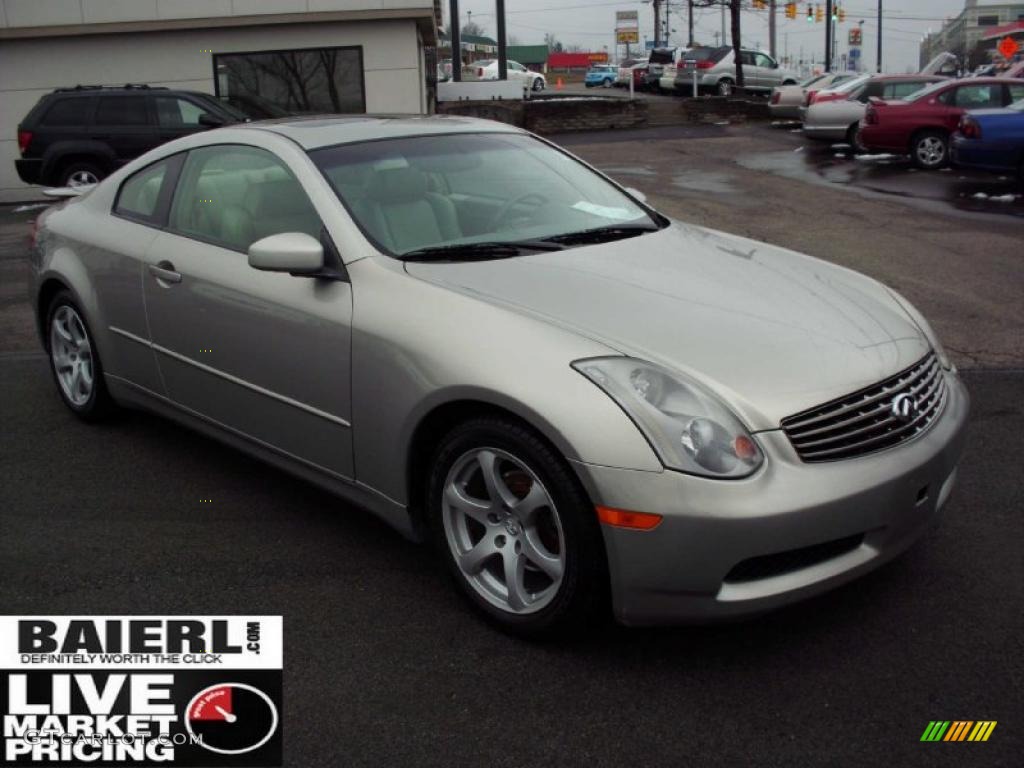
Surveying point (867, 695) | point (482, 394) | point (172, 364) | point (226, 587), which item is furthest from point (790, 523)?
point (172, 364)

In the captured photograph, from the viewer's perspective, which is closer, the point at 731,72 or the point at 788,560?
the point at 788,560

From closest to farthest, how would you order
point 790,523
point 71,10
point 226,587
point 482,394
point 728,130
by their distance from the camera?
point 790,523, point 482,394, point 226,587, point 71,10, point 728,130

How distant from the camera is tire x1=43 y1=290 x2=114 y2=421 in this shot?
17.6 ft

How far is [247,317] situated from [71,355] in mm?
1879

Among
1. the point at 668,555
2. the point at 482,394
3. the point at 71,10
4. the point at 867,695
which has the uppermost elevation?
the point at 71,10

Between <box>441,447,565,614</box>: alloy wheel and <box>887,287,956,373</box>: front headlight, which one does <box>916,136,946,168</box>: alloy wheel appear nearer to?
<box>887,287,956,373</box>: front headlight

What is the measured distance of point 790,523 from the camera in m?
2.99

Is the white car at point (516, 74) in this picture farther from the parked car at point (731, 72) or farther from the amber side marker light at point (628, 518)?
the amber side marker light at point (628, 518)

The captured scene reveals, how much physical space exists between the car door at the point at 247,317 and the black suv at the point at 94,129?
39.5ft

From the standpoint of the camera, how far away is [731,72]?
38719 millimetres

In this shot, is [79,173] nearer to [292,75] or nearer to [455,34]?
[292,75]

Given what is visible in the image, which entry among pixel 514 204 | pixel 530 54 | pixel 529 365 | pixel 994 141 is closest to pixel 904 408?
pixel 529 365

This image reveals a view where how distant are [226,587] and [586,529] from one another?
1.39 metres

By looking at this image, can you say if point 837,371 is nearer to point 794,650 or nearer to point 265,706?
point 794,650
